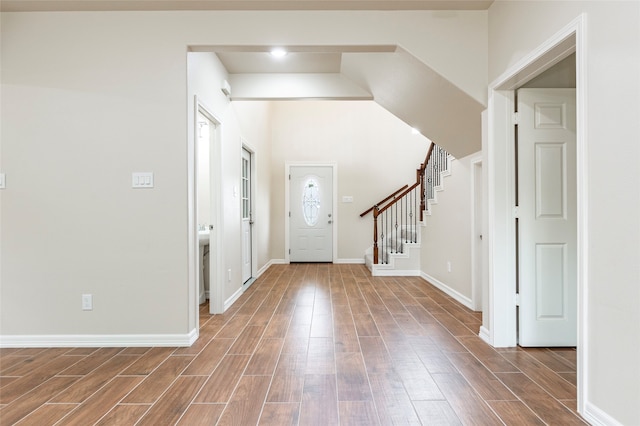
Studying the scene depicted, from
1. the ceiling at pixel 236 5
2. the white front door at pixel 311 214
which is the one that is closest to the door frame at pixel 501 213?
the ceiling at pixel 236 5

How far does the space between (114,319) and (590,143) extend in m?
3.36

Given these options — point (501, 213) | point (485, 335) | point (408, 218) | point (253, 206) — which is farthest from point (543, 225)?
point (408, 218)

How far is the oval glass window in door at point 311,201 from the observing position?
767 centimetres

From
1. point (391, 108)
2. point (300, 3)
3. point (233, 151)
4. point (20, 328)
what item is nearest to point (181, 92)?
point (300, 3)

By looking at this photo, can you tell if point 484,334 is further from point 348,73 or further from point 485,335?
point 348,73

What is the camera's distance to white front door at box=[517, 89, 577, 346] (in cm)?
282

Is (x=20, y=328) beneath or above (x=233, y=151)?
beneath

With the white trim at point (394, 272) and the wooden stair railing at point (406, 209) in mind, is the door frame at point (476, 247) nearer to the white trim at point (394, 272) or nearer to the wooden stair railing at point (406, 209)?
the wooden stair railing at point (406, 209)

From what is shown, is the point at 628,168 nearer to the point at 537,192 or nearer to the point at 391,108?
the point at 537,192

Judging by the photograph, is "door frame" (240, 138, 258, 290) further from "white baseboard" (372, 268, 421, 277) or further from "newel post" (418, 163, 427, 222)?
"newel post" (418, 163, 427, 222)

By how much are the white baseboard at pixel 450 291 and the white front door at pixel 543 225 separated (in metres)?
1.20

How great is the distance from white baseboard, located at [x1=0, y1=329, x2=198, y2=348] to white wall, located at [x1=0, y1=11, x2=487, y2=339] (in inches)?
1.6

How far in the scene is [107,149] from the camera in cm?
293

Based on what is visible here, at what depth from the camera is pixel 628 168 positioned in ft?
5.24
